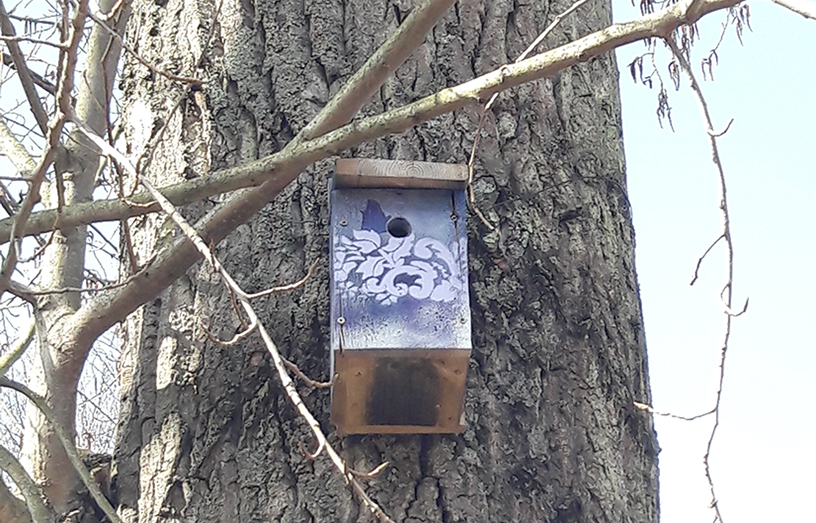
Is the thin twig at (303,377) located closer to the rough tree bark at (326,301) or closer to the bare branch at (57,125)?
the rough tree bark at (326,301)

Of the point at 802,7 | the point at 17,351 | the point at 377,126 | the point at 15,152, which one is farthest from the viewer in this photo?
the point at 17,351

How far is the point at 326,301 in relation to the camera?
5.84 feet

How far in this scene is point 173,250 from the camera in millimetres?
1642

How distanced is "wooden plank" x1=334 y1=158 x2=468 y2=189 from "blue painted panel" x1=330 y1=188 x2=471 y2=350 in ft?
0.08

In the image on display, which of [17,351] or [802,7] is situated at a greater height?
[802,7]

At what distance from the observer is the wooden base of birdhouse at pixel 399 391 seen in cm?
165

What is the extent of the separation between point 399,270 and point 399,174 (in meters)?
0.16

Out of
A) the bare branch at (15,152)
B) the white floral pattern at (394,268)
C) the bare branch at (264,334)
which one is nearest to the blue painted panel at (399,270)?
the white floral pattern at (394,268)

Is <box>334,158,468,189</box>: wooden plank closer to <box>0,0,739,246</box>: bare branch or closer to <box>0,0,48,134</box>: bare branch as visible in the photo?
<box>0,0,739,246</box>: bare branch

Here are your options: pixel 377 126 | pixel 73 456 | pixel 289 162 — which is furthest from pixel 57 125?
pixel 73 456

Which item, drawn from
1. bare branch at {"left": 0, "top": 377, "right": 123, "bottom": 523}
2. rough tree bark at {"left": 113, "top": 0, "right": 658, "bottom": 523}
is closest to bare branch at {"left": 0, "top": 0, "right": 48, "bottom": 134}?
rough tree bark at {"left": 113, "top": 0, "right": 658, "bottom": 523}

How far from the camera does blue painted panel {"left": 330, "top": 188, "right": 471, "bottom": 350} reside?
1.66m

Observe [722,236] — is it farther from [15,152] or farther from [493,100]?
[15,152]

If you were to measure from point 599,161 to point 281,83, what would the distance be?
0.63 m
